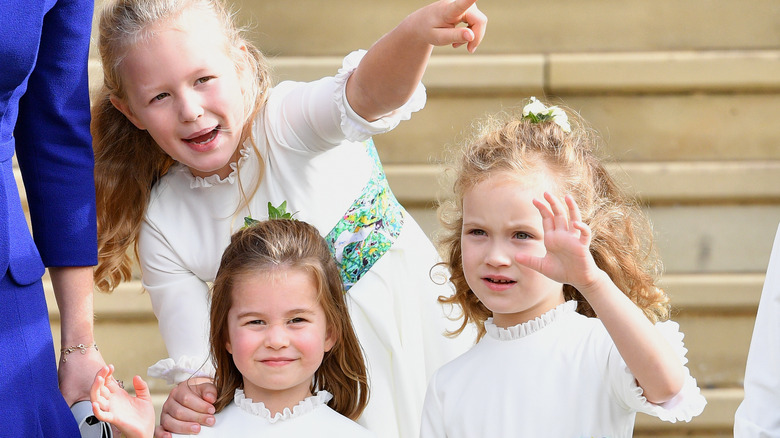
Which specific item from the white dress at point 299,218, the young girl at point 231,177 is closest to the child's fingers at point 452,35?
the young girl at point 231,177

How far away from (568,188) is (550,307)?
247 millimetres

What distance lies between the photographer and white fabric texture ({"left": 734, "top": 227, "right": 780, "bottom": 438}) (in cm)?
140

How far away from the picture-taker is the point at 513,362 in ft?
6.20

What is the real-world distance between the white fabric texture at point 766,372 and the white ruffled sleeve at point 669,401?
0.21 metres

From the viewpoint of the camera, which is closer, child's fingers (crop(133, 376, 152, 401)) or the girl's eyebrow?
child's fingers (crop(133, 376, 152, 401))

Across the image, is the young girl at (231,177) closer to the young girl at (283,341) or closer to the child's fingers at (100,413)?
the young girl at (283,341)

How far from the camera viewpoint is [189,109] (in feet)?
6.39

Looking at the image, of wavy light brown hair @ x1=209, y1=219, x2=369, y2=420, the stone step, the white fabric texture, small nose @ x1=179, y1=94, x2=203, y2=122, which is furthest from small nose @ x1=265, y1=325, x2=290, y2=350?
the stone step

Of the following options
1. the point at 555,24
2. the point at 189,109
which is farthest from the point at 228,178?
the point at 555,24

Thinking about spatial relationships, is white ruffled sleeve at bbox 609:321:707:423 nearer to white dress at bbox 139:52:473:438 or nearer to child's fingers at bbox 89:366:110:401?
white dress at bbox 139:52:473:438

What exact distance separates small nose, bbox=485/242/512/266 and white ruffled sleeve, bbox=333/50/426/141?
36 cm

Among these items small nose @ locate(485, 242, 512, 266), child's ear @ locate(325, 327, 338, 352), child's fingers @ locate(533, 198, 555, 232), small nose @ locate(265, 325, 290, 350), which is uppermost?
small nose @ locate(485, 242, 512, 266)

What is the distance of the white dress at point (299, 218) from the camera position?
2.10 metres

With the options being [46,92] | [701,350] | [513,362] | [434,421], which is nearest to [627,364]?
[513,362]
